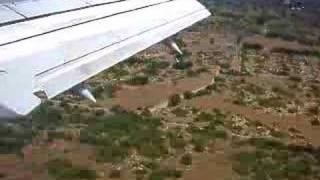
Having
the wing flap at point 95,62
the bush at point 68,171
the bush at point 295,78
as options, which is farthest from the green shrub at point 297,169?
the bush at point 295,78

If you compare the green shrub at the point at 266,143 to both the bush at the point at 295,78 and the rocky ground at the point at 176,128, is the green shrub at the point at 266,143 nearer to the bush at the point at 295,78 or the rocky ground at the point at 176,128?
the rocky ground at the point at 176,128

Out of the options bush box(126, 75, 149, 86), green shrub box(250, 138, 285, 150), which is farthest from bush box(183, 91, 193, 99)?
green shrub box(250, 138, 285, 150)

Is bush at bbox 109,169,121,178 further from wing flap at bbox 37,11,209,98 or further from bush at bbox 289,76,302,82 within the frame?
bush at bbox 289,76,302,82

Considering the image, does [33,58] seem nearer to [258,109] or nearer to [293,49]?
[258,109]

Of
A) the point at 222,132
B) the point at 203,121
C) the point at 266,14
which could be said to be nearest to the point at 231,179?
the point at 222,132

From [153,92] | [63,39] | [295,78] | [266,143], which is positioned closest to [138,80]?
[153,92]

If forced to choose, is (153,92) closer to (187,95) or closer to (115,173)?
(187,95)

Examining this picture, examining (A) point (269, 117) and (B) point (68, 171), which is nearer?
(B) point (68, 171)
